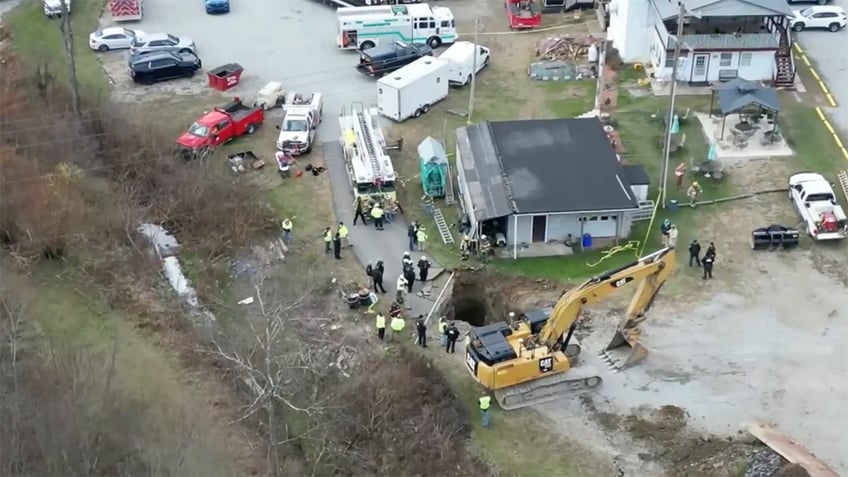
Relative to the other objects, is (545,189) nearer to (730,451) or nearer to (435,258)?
(435,258)

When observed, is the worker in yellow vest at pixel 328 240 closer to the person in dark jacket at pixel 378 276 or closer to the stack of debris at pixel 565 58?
the person in dark jacket at pixel 378 276

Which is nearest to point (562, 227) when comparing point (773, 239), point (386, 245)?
point (386, 245)

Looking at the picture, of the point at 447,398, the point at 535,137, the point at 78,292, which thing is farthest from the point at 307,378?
the point at 535,137

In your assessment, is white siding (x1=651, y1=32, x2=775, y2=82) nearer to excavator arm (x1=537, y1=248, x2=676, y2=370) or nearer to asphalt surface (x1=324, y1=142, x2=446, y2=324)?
asphalt surface (x1=324, y1=142, x2=446, y2=324)

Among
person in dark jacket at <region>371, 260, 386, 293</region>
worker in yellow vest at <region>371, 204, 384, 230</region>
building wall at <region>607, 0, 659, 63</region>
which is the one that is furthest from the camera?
building wall at <region>607, 0, 659, 63</region>

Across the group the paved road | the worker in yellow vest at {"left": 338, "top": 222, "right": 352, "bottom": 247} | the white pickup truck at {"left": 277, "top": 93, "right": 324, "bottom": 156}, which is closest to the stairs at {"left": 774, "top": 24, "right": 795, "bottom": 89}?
the paved road

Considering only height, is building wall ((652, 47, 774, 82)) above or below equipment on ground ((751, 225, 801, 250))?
above

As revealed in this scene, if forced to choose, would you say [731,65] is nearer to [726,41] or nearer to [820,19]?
[726,41]
